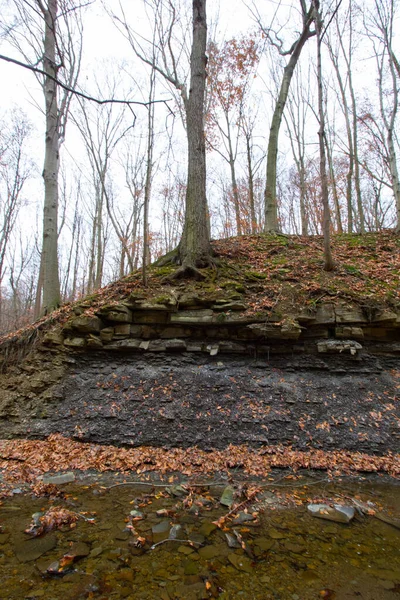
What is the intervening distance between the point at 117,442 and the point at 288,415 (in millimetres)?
2992

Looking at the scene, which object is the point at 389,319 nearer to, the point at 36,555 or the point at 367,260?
the point at 367,260

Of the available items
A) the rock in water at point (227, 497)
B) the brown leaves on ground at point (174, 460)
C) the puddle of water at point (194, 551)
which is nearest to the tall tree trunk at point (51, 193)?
the brown leaves on ground at point (174, 460)

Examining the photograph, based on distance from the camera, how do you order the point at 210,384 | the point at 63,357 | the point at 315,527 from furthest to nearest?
the point at 63,357 → the point at 210,384 → the point at 315,527

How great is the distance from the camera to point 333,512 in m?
3.28

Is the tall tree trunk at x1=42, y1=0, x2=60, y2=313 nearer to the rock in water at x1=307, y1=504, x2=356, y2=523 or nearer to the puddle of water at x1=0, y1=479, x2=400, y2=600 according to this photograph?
the puddle of water at x1=0, y1=479, x2=400, y2=600

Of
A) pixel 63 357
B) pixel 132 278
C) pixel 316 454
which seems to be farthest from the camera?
pixel 132 278

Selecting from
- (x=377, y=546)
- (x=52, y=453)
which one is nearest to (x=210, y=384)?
(x=52, y=453)

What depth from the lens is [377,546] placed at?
273 centimetres

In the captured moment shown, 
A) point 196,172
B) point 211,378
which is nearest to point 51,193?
point 196,172

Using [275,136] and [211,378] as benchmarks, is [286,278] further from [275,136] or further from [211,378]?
[275,136]

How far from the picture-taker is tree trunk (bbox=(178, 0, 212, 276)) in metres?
7.27

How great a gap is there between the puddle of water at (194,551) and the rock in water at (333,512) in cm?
7

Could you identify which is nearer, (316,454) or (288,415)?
(316,454)

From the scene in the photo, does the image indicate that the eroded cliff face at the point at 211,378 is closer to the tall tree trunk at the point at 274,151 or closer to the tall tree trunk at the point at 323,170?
the tall tree trunk at the point at 323,170
